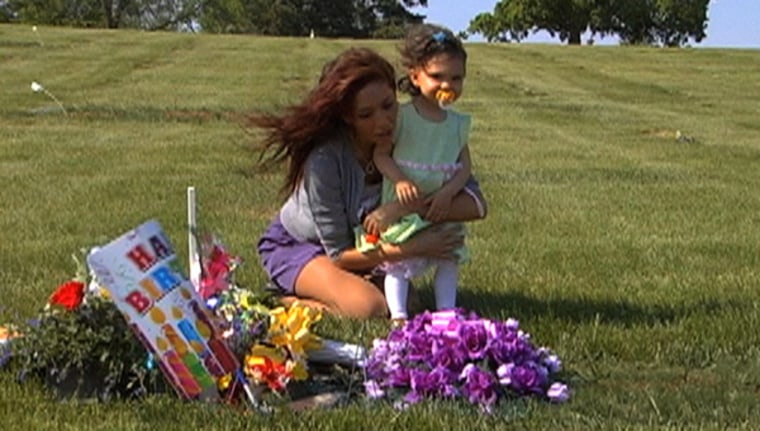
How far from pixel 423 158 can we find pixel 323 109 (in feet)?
1.60

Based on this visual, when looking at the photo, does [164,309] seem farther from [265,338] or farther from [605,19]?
[605,19]

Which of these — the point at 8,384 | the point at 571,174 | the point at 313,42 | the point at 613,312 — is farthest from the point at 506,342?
the point at 313,42

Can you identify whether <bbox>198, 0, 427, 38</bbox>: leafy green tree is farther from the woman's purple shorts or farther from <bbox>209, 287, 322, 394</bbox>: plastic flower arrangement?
<bbox>209, 287, 322, 394</bbox>: plastic flower arrangement

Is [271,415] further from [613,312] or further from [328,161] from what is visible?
[613,312]

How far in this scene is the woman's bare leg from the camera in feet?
16.5

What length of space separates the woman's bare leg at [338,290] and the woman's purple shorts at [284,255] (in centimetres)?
5

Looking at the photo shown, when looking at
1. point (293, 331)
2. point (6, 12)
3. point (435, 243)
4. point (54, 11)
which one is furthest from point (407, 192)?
point (6, 12)

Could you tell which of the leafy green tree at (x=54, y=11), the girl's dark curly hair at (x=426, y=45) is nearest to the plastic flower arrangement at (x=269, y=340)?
the girl's dark curly hair at (x=426, y=45)

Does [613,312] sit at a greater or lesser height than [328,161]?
lesser

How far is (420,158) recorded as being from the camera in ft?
16.5

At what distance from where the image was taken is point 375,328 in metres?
4.83

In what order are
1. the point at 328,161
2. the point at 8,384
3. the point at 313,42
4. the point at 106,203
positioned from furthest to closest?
the point at 313,42
the point at 106,203
the point at 328,161
the point at 8,384

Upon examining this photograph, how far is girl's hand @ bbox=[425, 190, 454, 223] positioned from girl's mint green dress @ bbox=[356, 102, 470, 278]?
4 centimetres

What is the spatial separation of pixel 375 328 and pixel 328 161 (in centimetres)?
81
